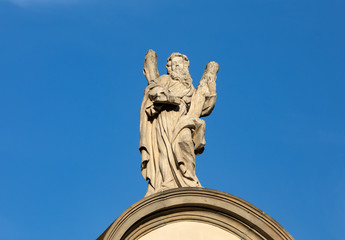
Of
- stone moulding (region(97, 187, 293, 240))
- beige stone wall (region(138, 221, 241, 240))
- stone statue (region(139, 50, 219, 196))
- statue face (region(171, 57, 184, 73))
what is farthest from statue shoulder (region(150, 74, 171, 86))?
beige stone wall (region(138, 221, 241, 240))

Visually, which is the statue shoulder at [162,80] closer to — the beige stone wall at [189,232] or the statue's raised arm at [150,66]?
the statue's raised arm at [150,66]

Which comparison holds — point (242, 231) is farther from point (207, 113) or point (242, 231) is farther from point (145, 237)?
point (207, 113)

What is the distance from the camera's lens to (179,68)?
17547 millimetres

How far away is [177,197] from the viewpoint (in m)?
15.0

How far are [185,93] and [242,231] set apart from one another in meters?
3.17

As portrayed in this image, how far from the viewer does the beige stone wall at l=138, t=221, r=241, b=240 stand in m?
14.9

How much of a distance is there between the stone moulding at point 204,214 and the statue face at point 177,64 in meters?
3.14

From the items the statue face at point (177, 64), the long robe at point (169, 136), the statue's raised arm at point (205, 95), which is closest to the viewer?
the long robe at point (169, 136)

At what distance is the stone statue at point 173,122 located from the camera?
16.0m

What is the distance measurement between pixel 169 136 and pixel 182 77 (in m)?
1.41

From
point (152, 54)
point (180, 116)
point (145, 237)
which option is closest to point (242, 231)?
point (145, 237)

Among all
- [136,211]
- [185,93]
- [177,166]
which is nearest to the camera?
[136,211]

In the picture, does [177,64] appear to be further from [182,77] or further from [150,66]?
[150,66]

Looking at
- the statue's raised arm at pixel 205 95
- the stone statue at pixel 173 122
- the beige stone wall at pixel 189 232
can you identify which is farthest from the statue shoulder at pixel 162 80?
the beige stone wall at pixel 189 232
